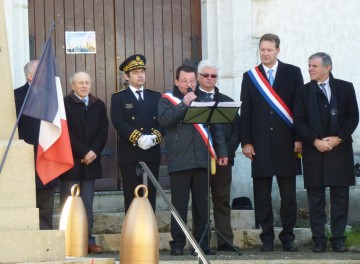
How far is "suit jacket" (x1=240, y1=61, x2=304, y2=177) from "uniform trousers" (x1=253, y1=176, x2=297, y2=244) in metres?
0.13

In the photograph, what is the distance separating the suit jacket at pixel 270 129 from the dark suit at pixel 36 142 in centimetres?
198

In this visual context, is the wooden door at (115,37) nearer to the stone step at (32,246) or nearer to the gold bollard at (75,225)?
the gold bollard at (75,225)

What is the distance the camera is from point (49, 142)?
30.3ft

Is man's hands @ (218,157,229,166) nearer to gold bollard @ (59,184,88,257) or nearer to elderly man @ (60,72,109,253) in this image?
elderly man @ (60,72,109,253)

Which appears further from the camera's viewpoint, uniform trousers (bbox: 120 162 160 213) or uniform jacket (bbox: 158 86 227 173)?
uniform trousers (bbox: 120 162 160 213)

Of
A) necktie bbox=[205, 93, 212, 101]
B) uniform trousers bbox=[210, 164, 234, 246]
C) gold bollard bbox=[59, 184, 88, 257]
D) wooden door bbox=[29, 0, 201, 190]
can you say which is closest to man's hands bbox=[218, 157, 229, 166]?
uniform trousers bbox=[210, 164, 234, 246]

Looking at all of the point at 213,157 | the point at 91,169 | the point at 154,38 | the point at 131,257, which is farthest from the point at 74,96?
the point at 131,257

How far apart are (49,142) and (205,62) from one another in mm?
2762

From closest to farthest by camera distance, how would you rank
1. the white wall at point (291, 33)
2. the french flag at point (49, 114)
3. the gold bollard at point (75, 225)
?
1. the gold bollard at point (75, 225)
2. the french flag at point (49, 114)
3. the white wall at point (291, 33)

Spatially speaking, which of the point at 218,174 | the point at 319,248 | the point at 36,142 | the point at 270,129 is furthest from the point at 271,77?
the point at 36,142

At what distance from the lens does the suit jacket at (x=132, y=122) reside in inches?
457

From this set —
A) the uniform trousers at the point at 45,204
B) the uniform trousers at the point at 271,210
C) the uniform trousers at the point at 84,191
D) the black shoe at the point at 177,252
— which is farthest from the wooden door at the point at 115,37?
the black shoe at the point at 177,252

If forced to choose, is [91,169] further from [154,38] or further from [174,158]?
[154,38]

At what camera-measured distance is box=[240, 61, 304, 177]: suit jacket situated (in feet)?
38.0
